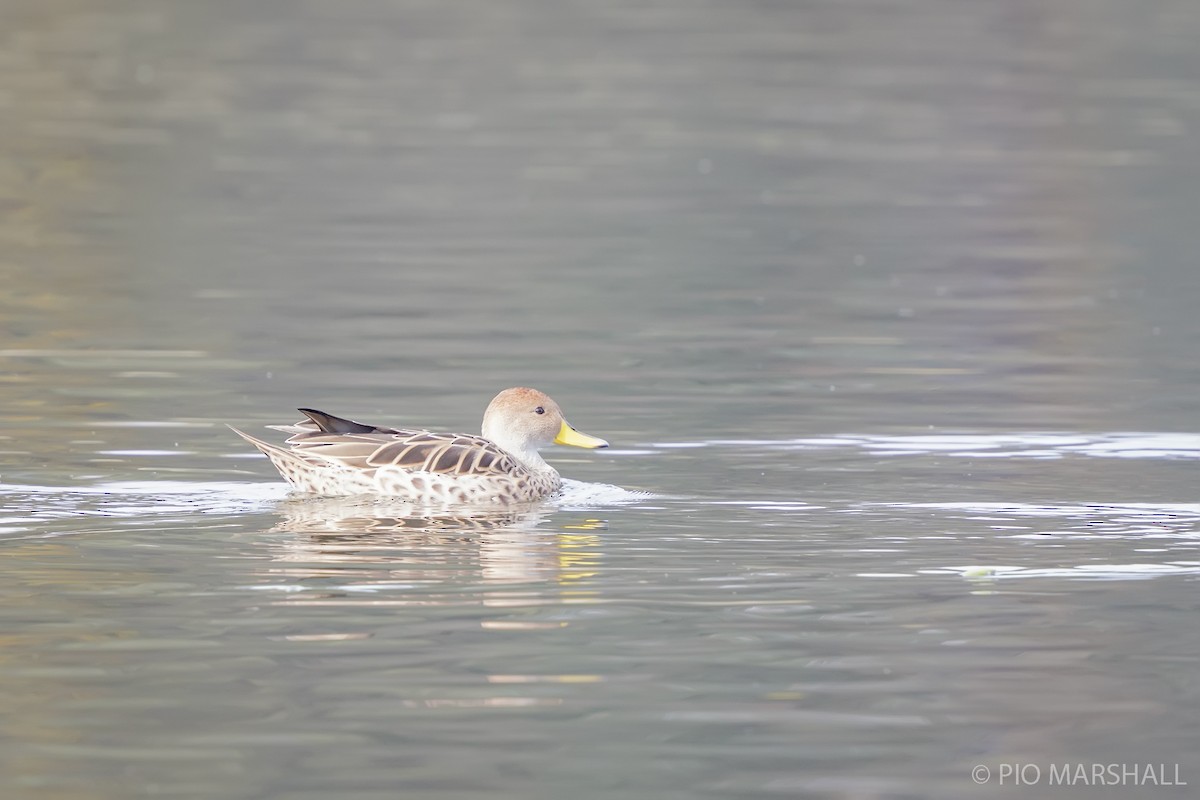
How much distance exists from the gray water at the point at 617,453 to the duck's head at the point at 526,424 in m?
0.26

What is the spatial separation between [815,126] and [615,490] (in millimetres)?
21247

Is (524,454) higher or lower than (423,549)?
higher

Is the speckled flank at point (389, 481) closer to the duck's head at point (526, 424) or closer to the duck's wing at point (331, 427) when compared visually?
the duck's wing at point (331, 427)

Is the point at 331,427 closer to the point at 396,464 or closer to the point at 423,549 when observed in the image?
the point at 396,464

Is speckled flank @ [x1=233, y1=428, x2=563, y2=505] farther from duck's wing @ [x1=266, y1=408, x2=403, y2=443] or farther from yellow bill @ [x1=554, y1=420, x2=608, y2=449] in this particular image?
yellow bill @ [x1=554, y1=420, x2=608, y2=449]

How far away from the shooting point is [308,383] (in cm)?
1456

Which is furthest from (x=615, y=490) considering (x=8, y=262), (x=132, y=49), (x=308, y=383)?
(x=132, y=49)

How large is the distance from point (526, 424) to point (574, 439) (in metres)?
0.25

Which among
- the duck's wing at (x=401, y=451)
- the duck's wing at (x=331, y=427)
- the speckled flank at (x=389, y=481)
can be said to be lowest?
the speckled flank at (x=389, y=481)

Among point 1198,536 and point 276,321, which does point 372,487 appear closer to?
point 1198,536

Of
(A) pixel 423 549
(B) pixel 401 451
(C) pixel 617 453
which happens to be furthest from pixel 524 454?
(A) pixel 423 549

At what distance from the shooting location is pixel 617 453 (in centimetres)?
1247

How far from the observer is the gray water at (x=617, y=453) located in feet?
24.5

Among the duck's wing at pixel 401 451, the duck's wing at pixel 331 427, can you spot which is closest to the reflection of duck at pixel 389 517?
the duck's wing at pixel 401 451
